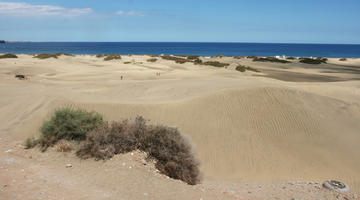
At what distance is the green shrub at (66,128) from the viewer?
707 centimetres

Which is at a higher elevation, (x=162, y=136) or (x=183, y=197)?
(x=162, y=136)

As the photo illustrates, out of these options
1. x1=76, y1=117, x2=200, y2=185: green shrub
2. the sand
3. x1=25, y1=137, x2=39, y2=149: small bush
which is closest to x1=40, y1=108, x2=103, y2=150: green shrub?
x1=25, y1=137, x2=39, y2=149: small bush

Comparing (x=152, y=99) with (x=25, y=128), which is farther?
(x=152, y=99)

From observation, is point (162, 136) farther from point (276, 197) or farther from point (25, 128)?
point (25, 128)

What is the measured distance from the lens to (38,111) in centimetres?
1007

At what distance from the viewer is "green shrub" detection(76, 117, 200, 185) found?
240 inches

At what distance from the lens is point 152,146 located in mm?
6418

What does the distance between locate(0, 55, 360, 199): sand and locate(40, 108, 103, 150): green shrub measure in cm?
46

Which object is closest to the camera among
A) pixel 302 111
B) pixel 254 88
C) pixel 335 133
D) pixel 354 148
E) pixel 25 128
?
pixel 25 128

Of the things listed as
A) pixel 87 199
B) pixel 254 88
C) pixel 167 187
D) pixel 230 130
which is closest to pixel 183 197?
pixel 167 187

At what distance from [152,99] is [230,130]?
4.17m

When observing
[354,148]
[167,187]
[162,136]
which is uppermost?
[162,136]

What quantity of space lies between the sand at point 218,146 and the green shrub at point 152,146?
0.26m

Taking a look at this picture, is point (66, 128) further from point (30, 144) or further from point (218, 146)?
point (218, 146)
